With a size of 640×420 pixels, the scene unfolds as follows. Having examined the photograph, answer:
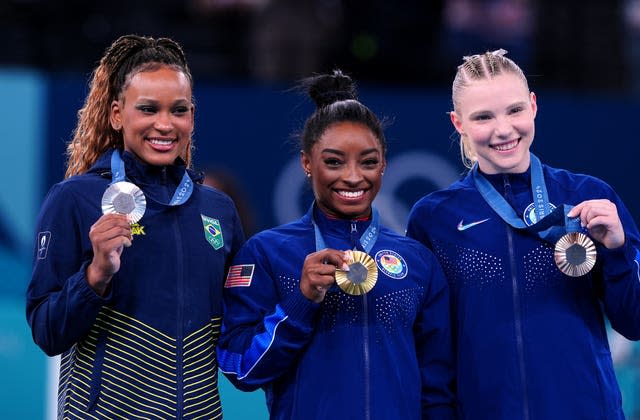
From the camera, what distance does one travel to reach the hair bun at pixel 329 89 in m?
3.78

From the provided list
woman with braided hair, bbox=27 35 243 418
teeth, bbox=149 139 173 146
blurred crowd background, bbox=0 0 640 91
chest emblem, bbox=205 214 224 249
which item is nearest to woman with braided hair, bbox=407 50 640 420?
chest emblem, bbox=205 214 224 249

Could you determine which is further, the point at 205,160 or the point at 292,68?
the point at 292,68

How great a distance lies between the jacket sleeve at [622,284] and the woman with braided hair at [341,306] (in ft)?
1.67

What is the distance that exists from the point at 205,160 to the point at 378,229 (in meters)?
3.78

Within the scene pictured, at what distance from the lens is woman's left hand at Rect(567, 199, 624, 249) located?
3.38 meters

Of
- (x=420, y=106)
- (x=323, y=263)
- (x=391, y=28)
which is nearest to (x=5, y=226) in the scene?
(x=420, y=106)

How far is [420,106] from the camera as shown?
25.3ft

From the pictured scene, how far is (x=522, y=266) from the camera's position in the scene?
3.60 meters

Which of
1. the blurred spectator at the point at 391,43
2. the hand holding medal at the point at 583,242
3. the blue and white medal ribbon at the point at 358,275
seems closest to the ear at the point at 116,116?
the blue and white medal ribbon at the point at 358,275

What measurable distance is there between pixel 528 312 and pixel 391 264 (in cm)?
46

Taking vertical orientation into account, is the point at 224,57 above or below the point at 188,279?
above

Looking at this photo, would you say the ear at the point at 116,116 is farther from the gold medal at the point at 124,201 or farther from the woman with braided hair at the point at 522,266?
the woman with braided hair at the point at 522,266

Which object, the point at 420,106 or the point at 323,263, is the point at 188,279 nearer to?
the point at 323,263

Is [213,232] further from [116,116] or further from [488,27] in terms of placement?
[488,27]
